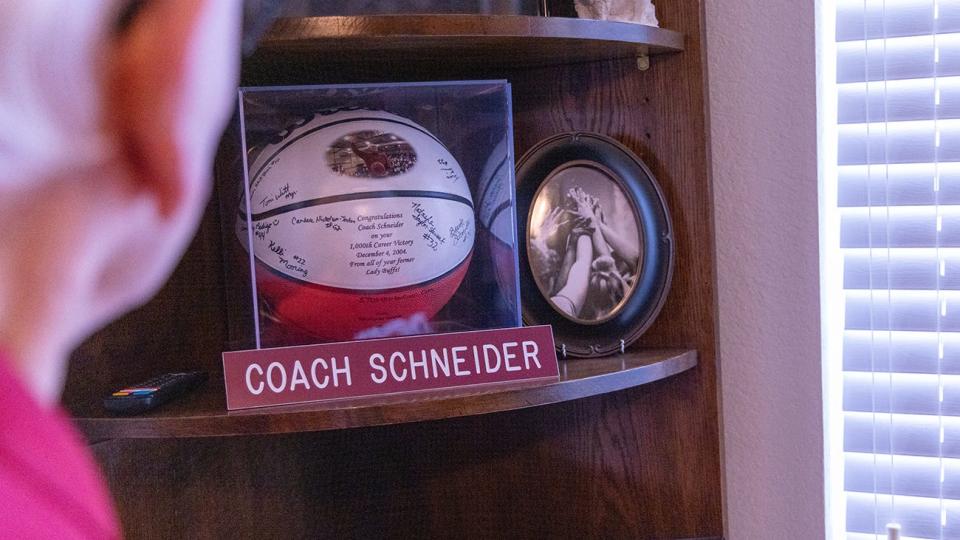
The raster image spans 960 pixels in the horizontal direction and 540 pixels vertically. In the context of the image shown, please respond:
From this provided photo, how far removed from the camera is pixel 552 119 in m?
1.06

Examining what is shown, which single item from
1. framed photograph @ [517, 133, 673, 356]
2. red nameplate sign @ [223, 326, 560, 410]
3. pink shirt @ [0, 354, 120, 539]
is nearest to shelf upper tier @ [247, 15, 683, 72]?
framed photograph @ [517, 133, 673, 356]

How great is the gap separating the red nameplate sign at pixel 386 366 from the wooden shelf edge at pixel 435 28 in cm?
26

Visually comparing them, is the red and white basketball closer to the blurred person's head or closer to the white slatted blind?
the blurred person's head

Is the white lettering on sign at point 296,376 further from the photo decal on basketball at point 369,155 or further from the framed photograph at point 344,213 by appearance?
the photo decal on basketball at point 369,155

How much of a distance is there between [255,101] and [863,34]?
0.71 meters

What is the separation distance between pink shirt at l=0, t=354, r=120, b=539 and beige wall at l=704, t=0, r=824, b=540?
0.80 metres

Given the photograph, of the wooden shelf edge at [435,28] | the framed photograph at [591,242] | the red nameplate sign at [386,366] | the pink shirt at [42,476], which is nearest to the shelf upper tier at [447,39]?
the wooden shelf edge at [435,28]

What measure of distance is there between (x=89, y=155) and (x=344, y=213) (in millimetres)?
294

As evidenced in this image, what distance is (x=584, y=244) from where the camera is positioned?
976 millimetres

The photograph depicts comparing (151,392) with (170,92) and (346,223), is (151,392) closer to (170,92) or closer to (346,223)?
(346,223)

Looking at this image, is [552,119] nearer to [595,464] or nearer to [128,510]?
[595,464]

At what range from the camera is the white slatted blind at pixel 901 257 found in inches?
39.8

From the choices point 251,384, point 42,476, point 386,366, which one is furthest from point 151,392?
point 42,476

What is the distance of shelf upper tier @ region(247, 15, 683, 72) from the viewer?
739 millimetres
